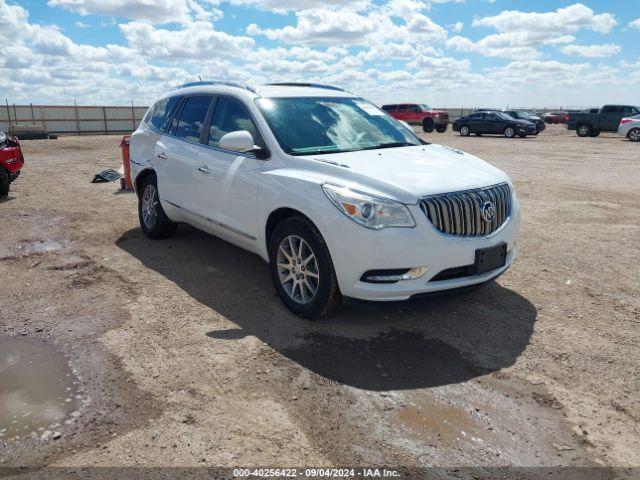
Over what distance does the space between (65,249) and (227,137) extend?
3.07 meters

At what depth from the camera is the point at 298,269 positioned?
450cm

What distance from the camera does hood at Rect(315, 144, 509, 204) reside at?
4.05m

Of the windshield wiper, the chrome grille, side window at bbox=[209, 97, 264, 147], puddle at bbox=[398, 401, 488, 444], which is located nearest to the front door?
side window at bbox=[209, 97, 264, 147]

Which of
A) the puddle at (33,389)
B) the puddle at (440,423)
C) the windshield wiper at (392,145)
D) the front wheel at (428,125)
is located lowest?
the puddle at (33,389)

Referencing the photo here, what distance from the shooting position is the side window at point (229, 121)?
199 inches

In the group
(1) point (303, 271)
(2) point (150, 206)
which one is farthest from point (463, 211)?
(2) point (150, 206)

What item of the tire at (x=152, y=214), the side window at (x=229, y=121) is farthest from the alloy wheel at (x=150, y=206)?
the side window at (x=229, y=121)

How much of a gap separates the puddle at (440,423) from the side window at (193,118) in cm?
366

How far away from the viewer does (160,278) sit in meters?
5.58

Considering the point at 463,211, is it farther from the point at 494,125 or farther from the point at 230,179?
the point at 494,125

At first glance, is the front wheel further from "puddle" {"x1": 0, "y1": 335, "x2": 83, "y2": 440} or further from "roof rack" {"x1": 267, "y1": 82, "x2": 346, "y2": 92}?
"puddle" {"x1": 0, "y1": 335, "x2": 83, "y2": 440}

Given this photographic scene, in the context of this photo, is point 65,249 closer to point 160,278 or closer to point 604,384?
point 160,278

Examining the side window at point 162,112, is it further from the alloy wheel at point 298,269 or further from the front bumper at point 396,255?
the front bumper at point 396,255

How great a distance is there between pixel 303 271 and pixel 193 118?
2.46 meters
